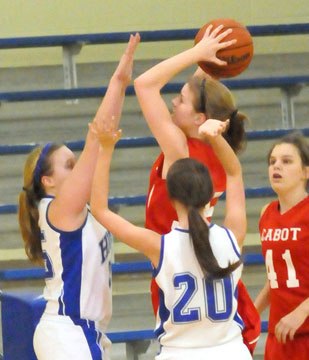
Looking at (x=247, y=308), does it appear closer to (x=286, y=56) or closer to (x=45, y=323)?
(x=45, y=323)

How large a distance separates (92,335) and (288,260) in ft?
2.81

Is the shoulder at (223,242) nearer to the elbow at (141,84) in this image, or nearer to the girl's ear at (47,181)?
the elbow at (141,84)

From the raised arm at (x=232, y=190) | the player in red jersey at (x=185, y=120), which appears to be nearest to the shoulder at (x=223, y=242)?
the raised arm at (x=232, y=190)

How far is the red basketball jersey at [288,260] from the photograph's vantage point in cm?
314

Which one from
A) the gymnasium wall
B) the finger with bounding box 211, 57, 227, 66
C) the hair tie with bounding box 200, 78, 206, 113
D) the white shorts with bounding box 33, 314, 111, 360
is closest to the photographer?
the white shorts with bounding box 33, 314, 111, 360

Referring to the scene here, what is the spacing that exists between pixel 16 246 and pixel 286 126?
6.45 ft

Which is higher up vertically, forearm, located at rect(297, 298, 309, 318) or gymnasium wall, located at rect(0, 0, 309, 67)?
gymnasium wall, located at rect(0, 0, 309, 67)

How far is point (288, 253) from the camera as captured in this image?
3152mm

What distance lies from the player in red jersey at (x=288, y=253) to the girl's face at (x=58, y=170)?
2.79ft

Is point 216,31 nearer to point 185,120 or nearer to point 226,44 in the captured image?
point 226,44

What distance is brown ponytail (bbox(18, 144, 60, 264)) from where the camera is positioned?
2.91 meters

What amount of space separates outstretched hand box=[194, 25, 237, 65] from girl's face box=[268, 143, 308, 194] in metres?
0.52

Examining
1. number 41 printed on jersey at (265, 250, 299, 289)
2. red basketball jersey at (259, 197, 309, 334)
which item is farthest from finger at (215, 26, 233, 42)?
number 41 printed on jersey at (265, 250, 299, 289)

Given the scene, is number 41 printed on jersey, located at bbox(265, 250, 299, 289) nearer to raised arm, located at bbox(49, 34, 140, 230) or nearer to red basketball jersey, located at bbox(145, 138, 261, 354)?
red basketball jersey, located at bbox(145, 138, 261, 354)
